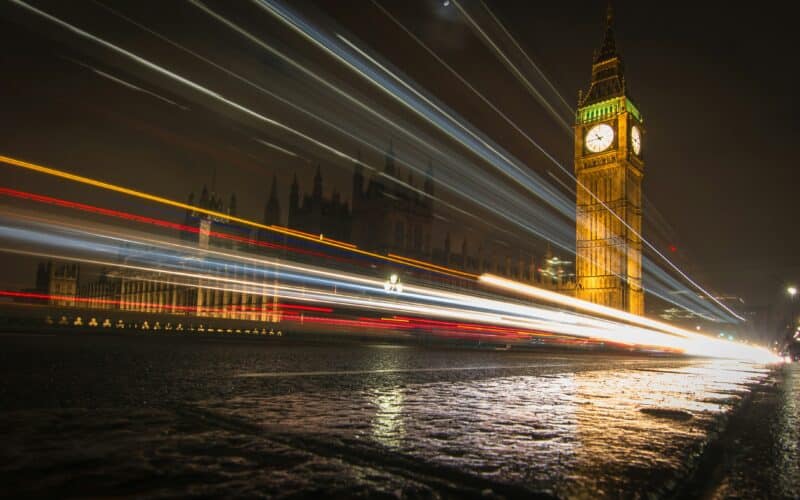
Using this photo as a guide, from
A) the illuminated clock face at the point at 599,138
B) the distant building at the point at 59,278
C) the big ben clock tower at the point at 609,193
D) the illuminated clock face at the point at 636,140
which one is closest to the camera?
the big ben clock tower at the point at 609,193

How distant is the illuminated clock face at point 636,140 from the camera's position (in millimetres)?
48094

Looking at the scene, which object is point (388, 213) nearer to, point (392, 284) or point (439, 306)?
point (439, 306)

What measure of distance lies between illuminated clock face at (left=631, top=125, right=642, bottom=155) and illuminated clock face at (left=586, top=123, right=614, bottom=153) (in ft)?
6.65

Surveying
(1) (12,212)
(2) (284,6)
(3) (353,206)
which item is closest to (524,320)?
(2) (284,6)

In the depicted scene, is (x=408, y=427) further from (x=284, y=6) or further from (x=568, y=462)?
(x=284, y=6)

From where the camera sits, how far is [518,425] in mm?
2176

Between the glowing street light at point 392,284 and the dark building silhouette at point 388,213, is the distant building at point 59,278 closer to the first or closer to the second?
the dark building silhouette at point 388,213

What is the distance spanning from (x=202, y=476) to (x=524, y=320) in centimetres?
2700

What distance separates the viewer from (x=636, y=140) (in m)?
49.2

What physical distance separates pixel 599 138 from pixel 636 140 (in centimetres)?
367

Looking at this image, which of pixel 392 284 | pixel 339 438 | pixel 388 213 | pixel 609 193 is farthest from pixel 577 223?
pixel 339 438

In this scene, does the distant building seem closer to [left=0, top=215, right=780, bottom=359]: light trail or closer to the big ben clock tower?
[left=0, top=215, right=780, bottom=359]: light trail

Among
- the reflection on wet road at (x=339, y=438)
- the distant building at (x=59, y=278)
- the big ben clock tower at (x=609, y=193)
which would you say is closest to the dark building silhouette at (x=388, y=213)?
the big ben clock tower at (x=609, y=193)

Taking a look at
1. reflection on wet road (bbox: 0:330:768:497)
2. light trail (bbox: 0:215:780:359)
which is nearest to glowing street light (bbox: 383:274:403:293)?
light trail (bbox: 0:215:780:359)
